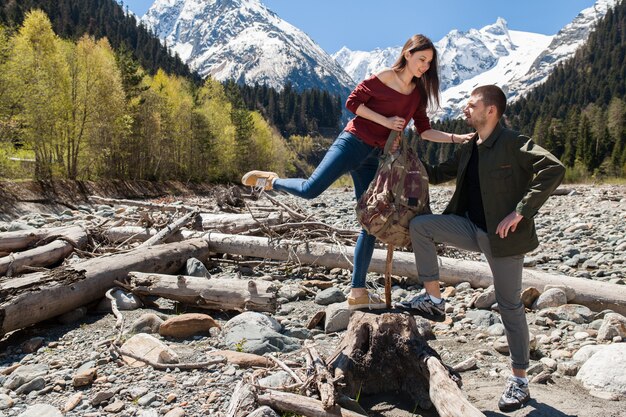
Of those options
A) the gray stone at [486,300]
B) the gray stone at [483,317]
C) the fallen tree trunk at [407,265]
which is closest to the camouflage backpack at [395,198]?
the gray stone at [483,317]

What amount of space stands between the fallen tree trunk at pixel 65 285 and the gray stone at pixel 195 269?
30 centimetres

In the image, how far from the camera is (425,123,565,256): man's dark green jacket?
2.98m

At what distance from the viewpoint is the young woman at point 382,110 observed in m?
3.73

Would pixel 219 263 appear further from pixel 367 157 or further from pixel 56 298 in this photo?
pixel 367 157

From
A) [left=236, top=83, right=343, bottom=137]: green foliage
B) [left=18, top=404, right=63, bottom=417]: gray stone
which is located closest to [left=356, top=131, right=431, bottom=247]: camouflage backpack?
[left=18, top=404, right=63, bottom=417]: gray stone

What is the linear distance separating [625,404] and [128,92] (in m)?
39.5

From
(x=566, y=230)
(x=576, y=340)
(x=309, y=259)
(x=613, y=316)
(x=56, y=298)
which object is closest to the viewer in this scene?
(x=576, y=340)

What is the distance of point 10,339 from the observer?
5238 millimetres

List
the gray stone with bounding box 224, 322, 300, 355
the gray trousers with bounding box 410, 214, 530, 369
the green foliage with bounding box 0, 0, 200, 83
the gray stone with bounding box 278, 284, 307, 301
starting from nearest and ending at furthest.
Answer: the gray trousers with bounding box 410, 214, 530, 369 → the gray stone with bounding box 224, 322, 300, 355 → the gray stone with bounding box 278, 284, 307, 301 → the green foliage with bounding box 0, 0, 200, 83

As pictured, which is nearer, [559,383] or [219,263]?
[559,383]

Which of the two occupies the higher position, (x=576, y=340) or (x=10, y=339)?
(x=576, y=340)

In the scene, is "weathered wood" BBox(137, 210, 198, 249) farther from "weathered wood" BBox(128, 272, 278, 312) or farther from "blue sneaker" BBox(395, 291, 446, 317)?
"blue sneaker" BBox(395, 291, 446, 317)

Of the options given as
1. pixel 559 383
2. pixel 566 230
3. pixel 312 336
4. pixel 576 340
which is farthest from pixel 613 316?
pixel 566 230

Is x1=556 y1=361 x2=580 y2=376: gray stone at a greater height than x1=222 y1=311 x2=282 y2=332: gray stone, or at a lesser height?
greater
